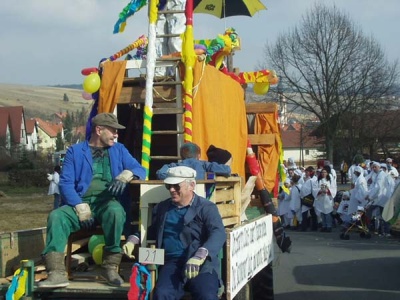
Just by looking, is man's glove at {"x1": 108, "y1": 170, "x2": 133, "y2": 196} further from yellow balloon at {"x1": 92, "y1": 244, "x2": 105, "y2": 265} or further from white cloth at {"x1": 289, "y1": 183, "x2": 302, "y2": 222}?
white cloth at {"x1": 289, "y1": 183, "x2": 302, "y2": 222}

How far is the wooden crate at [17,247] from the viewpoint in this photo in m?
7.29

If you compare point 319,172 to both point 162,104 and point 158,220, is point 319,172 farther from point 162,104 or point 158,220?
point 158,220

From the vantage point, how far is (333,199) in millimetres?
22781

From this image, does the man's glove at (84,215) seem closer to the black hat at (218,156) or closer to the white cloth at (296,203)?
the black hat at (218,156)

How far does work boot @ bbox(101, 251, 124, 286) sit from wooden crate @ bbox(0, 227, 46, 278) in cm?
107

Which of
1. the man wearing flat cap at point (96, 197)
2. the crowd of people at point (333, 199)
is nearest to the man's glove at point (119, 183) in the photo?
the man wearing flat cap at point (96, 197)

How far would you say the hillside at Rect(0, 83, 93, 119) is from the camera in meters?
169

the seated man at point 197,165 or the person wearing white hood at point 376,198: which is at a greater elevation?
the seated man at point 197,165

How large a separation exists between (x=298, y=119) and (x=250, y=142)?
53.7 metres

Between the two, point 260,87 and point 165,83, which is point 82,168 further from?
point 260,87

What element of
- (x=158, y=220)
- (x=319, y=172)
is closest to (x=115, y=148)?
(x=158, y=220)

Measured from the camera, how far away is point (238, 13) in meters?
12.6

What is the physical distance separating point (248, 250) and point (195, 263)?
1.40 meters

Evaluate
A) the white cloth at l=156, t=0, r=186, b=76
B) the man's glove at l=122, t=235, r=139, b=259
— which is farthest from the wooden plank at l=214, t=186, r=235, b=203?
the white cloth at l=156, t=0, r=186, b=76
